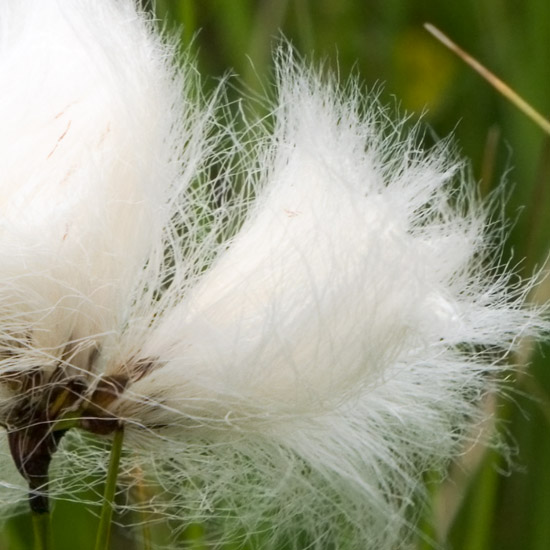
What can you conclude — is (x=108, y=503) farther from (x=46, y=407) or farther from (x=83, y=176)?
(x=83, y=176)

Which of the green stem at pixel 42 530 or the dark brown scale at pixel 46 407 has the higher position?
the dark brown scale at pixel 46 407

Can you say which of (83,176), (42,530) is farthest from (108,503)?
(83,176)

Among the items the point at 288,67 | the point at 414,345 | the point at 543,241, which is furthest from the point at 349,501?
the point at 543,241

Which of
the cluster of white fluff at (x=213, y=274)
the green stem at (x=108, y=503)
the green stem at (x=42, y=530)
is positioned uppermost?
the cluster of white fluff at (x=213, y=274)

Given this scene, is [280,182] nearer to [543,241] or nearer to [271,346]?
[271,346]

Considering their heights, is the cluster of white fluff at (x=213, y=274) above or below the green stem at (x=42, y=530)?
above

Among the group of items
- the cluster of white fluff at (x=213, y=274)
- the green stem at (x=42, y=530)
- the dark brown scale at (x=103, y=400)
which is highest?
the cluster of white fluff at (x=213, y=274)

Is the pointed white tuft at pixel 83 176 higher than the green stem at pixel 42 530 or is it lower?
higher
